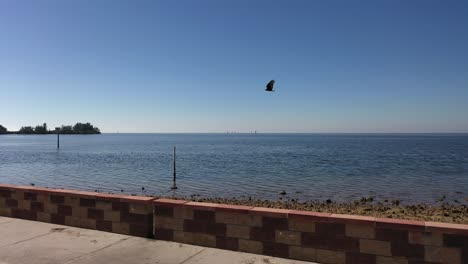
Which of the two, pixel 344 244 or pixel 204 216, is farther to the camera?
pixel 204 216

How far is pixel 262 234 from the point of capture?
17.6ft

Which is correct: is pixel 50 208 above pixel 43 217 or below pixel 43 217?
above

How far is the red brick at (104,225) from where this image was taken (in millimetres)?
6496

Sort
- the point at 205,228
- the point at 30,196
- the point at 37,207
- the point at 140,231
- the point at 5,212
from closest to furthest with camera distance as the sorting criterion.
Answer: the point at 205,228 < the point at 140,231 < the point at 37,207 < the point at 30,196 < the point at 5,212

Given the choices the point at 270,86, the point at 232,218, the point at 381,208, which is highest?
the point at 270,86

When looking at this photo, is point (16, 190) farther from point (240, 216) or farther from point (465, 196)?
point (465, 196)

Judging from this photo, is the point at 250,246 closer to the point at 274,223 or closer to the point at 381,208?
the point at 274,223

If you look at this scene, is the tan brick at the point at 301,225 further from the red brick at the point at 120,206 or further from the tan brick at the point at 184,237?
the red brick at the point at 120,206

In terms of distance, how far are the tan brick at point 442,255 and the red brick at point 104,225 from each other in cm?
495

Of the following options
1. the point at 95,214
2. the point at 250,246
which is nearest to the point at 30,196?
the point at 95,214

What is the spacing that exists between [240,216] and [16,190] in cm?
505

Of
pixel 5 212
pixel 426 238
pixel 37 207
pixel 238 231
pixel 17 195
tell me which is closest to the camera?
pixel 426 238

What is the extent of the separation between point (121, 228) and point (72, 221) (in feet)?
3.87

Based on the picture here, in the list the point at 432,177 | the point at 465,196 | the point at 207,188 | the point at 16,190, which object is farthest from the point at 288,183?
the point at 16,190
